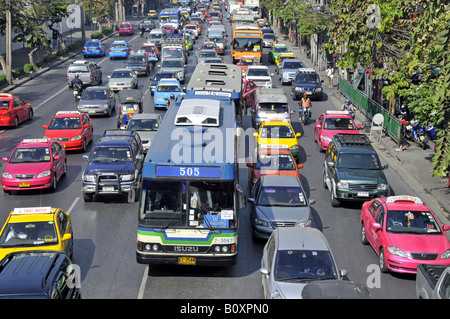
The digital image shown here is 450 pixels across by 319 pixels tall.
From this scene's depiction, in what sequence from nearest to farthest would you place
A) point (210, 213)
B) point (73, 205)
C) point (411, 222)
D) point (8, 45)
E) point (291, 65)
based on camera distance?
point (210, 213), point (411, 222), point (73, 205), point (8, 45), point (291, 65)

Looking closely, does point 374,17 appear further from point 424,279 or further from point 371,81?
point 424,279

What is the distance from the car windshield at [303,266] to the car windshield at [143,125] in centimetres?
1548

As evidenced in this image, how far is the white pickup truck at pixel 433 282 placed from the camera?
487 inches

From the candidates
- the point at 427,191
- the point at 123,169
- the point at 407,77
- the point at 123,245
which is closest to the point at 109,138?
the point at 123,169

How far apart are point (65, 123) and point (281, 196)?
13.4m

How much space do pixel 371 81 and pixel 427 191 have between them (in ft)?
49.8

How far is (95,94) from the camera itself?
37.2 meters

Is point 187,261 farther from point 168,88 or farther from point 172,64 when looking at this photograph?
point 172,64

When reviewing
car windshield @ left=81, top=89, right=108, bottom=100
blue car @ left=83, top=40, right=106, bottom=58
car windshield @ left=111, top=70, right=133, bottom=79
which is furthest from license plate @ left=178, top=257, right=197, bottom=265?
blue car @ left=83, top=40, right=106, bottom=58

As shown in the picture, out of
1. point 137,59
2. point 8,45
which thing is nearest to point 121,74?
point 137,59

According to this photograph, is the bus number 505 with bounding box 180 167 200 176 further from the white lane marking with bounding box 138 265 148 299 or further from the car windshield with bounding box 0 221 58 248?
the car windshield with bounding box 0 221 58 248

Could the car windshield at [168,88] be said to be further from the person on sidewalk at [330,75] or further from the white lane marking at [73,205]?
the white lane marking at [73,205]

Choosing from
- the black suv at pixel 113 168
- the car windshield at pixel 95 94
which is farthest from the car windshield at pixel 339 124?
the car windshield at pixel 95 94

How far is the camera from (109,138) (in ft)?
79.2
